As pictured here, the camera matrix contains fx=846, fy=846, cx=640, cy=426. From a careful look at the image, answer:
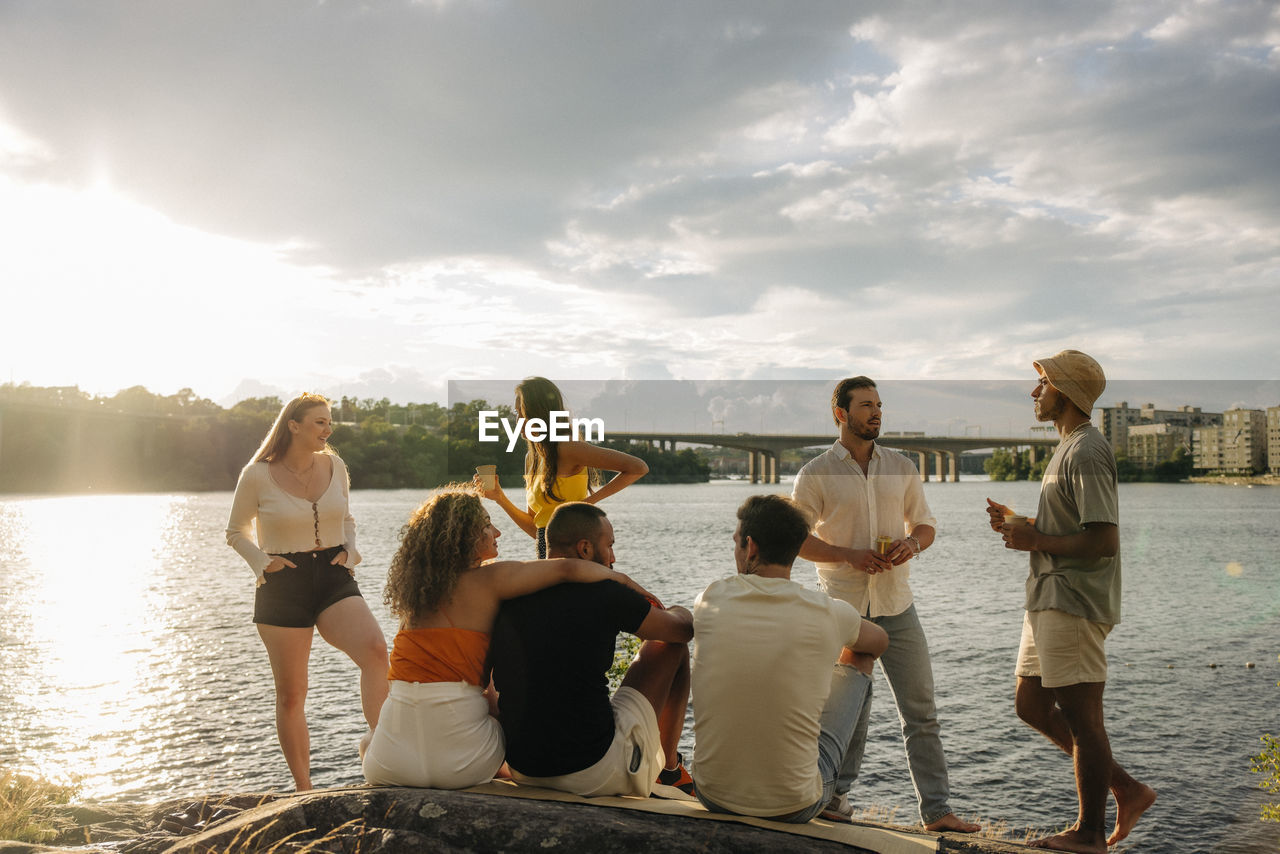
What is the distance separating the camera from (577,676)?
340cm

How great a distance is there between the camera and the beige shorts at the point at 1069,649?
3783 mm

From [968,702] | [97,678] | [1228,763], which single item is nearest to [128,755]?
[97,678]

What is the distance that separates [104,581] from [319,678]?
62.5 feet

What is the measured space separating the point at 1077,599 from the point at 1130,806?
3.64 ft

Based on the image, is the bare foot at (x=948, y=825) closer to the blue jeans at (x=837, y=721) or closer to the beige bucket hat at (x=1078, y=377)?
the blue jeans at (x=837, y=721)

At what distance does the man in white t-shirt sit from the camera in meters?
3.21

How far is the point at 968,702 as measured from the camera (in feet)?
48.6

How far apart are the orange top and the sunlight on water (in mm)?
9233

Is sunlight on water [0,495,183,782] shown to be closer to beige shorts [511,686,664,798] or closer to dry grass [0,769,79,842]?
dry grass [0,769,79,842]

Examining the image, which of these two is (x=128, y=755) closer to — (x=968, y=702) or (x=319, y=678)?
(x=319, y=678)

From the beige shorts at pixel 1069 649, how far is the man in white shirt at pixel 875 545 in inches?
24.8

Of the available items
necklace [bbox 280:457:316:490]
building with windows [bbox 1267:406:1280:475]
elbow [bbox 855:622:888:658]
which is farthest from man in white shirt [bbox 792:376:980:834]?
building with windows [bbox 1267:406:1280:475]

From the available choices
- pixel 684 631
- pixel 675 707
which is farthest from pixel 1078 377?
pixel 675 707

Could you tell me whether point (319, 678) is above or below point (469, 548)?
below
